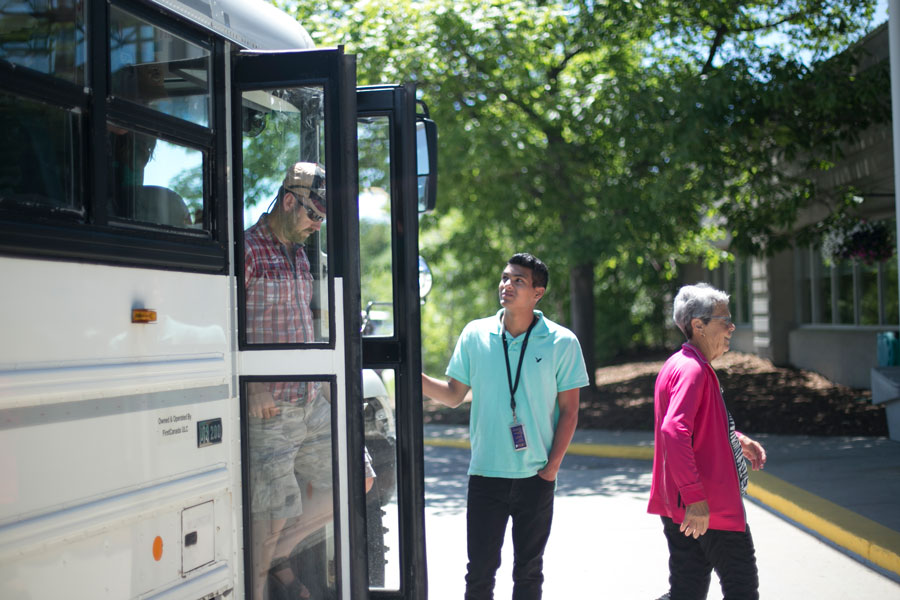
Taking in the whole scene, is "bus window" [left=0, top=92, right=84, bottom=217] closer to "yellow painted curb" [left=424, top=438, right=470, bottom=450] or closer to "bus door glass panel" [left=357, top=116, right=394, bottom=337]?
"bus door glass panel" [left=357, top=116, right=394, bottom=337]

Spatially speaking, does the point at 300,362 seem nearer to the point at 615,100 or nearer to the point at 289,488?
the point at 289,488

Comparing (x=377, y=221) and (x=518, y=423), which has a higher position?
(x=377, y=221)

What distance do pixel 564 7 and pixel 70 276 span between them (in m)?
10.5

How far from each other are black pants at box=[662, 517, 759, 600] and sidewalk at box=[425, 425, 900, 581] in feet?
7.83

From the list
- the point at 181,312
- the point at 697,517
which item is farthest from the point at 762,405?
the point at 181,312

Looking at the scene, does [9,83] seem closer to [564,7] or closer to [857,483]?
[857,483]

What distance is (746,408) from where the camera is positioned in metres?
12.6

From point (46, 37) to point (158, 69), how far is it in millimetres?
496

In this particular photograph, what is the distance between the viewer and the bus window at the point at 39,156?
2.40 metres

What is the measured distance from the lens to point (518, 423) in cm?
408

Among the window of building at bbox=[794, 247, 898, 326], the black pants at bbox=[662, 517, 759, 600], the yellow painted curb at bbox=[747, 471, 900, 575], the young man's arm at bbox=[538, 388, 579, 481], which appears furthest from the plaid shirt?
the window of building at bbox=[794, 247, 898, 326]

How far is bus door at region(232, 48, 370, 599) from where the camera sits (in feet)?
11.0

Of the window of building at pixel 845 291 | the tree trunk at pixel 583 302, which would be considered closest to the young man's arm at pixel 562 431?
the window of building at pixel 845 291

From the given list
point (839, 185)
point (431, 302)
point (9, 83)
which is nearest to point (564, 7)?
point (839, 185)
